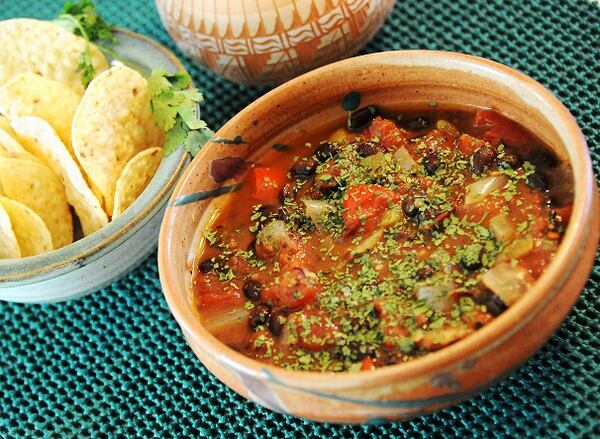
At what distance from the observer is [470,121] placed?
7.96 feet

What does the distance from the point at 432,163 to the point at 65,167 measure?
1375mm

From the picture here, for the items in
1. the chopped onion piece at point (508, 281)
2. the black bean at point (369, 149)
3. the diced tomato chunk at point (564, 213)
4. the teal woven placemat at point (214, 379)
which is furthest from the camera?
the black bean at point (369, 149)

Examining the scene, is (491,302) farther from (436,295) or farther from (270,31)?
(270,31)

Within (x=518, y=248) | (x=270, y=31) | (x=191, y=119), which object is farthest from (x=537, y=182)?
(x=191, y=119)

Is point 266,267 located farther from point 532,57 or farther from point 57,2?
point 57,2

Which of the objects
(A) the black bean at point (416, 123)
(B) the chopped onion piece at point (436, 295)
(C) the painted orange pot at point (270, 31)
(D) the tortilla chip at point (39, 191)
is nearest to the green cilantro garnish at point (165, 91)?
(C) the painted orange pot at point (270, 31)

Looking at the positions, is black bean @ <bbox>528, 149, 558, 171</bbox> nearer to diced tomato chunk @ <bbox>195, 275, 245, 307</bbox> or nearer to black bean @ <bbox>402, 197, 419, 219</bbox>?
black bean @ <bbox>402, 197, 419, 219</bbox>

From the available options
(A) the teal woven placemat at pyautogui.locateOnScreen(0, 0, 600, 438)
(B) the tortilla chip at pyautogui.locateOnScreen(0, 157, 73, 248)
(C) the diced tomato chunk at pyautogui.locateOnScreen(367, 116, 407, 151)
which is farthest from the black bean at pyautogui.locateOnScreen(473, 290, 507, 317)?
(B) the tortilla chip at pyautogui.locateOnScreen(0, 157, 73, 248)

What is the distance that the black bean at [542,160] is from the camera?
214cm

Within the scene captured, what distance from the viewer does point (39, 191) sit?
270 cm

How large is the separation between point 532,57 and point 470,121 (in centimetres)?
65

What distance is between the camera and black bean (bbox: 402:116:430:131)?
246 cm

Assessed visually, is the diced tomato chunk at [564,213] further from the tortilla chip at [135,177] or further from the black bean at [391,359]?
the tortilla chip at [135,177]

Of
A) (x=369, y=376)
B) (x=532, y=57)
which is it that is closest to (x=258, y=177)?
(x=369, y=376)
